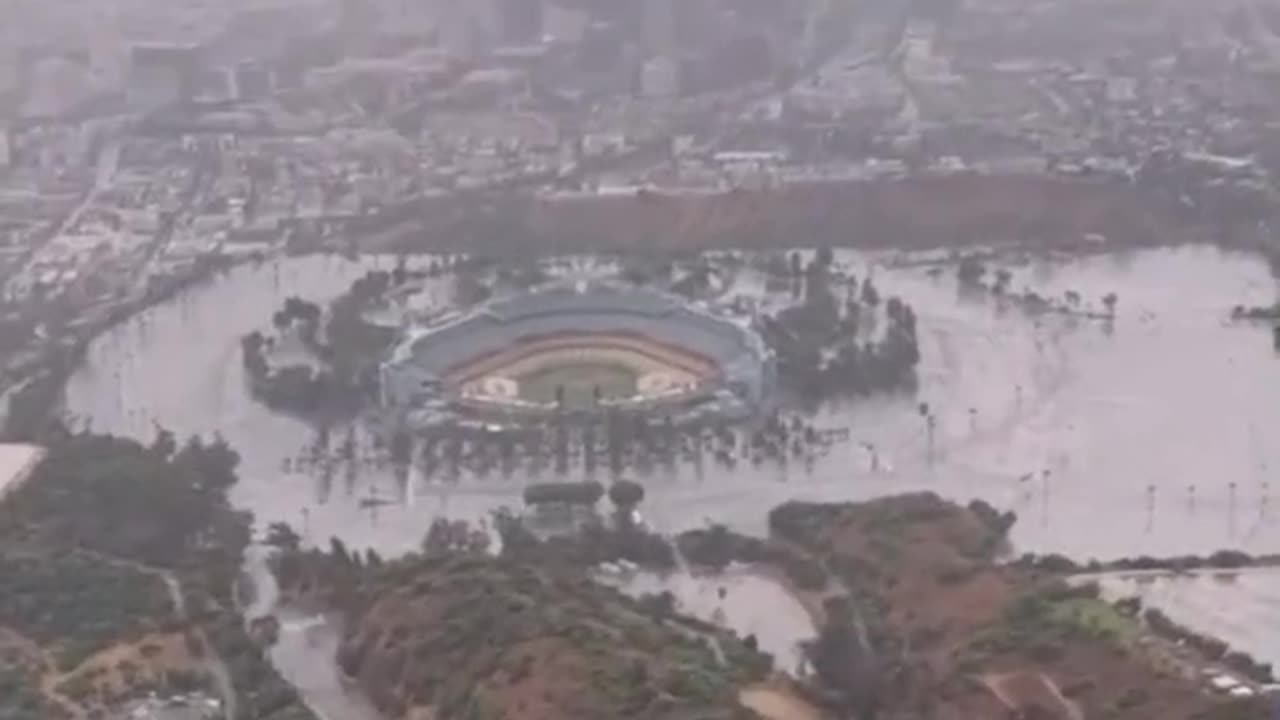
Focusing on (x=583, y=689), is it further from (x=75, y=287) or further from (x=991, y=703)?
(x=75, y=287)

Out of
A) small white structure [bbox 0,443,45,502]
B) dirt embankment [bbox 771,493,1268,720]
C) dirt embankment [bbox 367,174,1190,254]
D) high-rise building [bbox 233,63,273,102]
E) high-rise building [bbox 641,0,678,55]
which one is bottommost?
dirt embankment [bbox 771,493,1268,720]

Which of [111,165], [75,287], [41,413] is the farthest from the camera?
[111,165]

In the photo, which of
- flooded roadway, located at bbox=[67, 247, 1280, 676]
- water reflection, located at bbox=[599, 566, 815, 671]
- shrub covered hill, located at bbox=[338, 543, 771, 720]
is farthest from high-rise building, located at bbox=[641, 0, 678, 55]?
shrub covered hill, located at bbox=[338, 543, 771, 720]

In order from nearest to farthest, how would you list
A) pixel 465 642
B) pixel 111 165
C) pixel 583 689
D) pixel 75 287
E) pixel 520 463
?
pixel 583 689 → pixel 465 642 → pixel 520 463 → pixel 75 287 → pixel 111 165

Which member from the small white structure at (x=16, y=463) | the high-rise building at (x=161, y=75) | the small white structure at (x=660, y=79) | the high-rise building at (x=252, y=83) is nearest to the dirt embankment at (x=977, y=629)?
the small white structure at (x=16, y=463)

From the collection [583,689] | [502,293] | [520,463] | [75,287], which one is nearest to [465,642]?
[583,689]

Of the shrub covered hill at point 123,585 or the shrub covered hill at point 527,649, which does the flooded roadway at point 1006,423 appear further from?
the shrub covered hill at point 527,649

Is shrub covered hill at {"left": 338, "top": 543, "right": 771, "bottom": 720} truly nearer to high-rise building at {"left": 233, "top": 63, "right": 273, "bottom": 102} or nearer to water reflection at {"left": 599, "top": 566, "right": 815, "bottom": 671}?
water reflection at {"left": 599, "top": 566, "right": 815, "bottom": 671}

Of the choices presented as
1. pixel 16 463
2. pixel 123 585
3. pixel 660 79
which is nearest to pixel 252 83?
pixel 660 79
